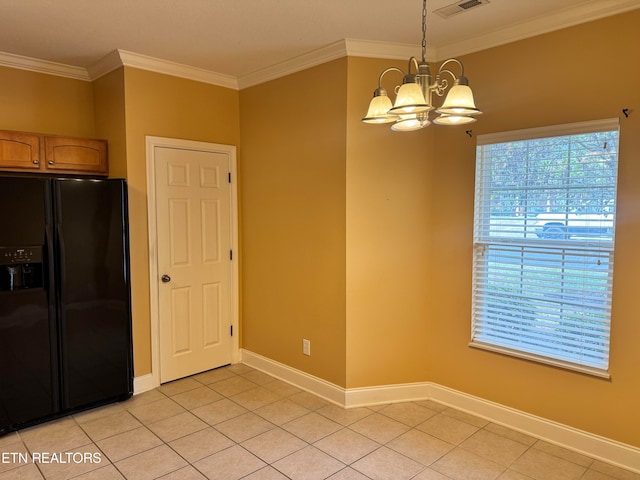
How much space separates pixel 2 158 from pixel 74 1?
1.36 metres

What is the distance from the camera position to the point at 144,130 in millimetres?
3484

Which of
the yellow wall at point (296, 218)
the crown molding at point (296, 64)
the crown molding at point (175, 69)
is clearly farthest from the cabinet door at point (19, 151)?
the crown molding at point (296, 64)

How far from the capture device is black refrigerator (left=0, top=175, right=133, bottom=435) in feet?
9.43

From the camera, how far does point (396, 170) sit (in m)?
3.24

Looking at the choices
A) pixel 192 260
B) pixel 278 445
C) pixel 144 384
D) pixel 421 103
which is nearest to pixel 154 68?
pixel 192 260

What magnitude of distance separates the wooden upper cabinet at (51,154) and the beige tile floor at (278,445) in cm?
185

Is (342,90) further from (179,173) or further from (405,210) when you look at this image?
(179,173)

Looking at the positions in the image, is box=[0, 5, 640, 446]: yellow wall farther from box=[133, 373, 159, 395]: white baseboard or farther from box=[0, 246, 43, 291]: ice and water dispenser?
box=[0, 246, 43, 291]: ice and water dispenser

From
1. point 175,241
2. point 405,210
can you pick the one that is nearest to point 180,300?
point 175,241

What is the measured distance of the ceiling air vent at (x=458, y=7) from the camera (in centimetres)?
246

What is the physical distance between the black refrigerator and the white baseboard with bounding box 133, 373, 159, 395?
5.2 inches

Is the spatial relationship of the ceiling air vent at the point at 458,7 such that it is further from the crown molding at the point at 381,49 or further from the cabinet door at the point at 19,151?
the cabinet door at the point at 19,151

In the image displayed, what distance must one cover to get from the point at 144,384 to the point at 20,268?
1.32 metres

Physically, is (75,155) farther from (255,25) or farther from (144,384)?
(144,384)
